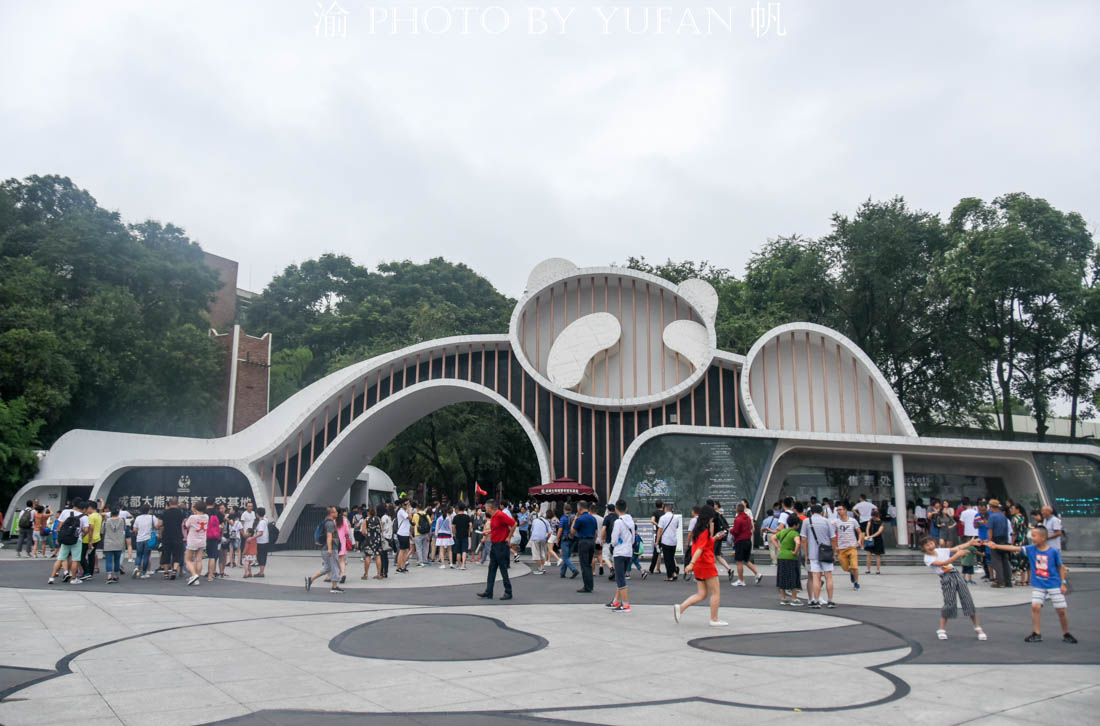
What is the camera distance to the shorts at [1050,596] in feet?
27.2

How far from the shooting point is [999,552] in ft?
47.3

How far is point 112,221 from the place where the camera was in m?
39.3

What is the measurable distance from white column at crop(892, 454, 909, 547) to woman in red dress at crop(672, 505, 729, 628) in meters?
14.5

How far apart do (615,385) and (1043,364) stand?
19124 mm

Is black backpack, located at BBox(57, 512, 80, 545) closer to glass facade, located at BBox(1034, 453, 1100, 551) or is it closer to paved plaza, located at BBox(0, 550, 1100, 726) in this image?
paved plaza, located at BBox(0, 550, 1100, 726)

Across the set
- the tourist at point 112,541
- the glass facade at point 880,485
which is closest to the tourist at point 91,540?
the tourist at point 112,541

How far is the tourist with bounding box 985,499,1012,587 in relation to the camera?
47.6 ft

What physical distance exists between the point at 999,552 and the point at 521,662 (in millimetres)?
10828

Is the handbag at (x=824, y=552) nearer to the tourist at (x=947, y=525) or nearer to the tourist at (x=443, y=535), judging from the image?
the tourist at (x=947, y=525)

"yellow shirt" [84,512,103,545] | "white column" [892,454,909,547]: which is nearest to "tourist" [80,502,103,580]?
"yellow shirt" [84,512,103,545]

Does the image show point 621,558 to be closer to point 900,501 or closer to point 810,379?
point 900,501

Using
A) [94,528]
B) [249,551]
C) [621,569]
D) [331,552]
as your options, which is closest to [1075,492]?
[621,569]

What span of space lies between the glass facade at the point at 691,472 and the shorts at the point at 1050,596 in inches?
533

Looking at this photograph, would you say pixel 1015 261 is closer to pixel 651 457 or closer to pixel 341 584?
pixel 651 457
